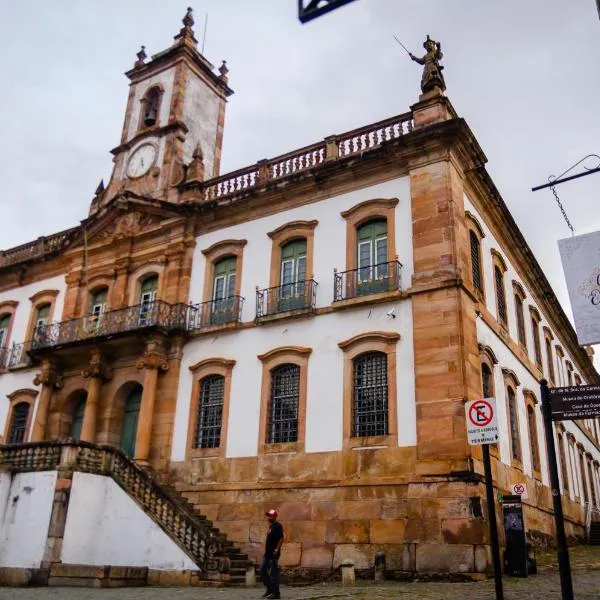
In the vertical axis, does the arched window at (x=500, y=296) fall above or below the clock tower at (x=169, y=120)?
below

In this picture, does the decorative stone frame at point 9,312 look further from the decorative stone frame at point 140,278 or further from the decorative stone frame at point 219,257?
the decorative stone frame at point 219,257

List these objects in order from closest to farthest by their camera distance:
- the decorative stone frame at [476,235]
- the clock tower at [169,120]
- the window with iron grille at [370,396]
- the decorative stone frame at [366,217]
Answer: the window with iron grille at [370,396] → the decorative stone frame at [366,217] → the decorative stone frame at [476,235] → the clock tower at [169,120]

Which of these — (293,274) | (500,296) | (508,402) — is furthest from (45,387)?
(500,296)

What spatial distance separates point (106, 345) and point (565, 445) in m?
17.8

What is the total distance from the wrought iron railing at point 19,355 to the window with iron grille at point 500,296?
15.4 m

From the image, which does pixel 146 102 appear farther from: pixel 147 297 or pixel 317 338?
pixel 317 338

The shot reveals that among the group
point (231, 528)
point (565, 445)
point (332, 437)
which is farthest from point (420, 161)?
point (565, 445)

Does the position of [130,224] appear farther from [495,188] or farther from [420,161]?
[495,188]

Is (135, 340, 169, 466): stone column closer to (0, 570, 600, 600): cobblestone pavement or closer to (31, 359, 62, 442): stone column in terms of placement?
(31, 359, 62, 442): stone column

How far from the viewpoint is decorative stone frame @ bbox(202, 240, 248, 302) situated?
1968 centimetres

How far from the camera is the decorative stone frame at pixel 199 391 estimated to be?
17.7 metres

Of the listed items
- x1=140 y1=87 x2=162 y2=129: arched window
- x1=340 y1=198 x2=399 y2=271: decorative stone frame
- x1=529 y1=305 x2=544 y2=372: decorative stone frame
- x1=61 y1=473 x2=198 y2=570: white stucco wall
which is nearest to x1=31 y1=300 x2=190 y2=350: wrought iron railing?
x1=61 y1=473 x2=198 y2=570: white stucco wall

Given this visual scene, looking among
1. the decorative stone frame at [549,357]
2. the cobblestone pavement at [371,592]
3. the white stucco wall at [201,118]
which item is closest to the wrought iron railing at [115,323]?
the white stucco wall at [201,118]

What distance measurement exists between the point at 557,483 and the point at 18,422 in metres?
19.8
